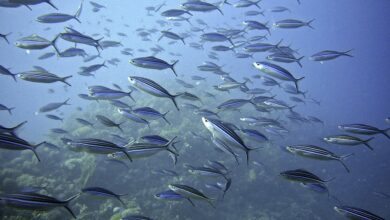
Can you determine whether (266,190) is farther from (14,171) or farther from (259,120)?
(14,171)

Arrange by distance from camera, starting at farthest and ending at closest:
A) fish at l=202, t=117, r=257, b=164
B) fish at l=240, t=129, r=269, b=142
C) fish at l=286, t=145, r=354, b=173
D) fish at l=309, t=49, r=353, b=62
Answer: fish at l=309, t=49, r=353, b=62 → fish at l=240, t=129, r=269, b=142 → fish at l=286, t=145, r=354, b=173 → fish at l=202, t=117, r=257, b=164

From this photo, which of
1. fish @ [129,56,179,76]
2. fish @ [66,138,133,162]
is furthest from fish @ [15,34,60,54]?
fish @ [66,138,133,162]

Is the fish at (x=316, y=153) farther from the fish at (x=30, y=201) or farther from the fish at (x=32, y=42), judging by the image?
the fish at (x=32, y=42)

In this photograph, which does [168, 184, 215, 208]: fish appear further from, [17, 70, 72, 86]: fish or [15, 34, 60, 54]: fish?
[15, 34, 60, 54]: fish

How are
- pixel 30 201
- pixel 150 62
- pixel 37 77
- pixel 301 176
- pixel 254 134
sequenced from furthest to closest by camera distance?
pixel 254 134
pixel 150 62
pixel 37 77
pixel 301 176
pixel 30 201

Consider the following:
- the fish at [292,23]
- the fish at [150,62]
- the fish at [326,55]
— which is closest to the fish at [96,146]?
the fish at [150,62]

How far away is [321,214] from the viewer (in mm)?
13914

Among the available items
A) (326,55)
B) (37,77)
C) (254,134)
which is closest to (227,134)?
(254,134)

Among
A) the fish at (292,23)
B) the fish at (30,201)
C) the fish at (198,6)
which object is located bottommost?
the fish at (30,201)

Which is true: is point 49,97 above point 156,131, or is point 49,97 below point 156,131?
below

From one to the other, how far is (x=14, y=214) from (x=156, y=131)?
8.06 meters

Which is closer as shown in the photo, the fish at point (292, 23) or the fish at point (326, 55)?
the fish at point (326, 55)

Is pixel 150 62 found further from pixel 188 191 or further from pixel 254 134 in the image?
pixel 254 134

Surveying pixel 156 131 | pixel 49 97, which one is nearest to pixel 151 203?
pixel 156 131
